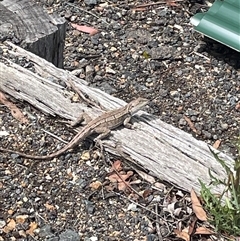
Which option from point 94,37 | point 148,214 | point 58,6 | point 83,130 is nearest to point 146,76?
point 94,37

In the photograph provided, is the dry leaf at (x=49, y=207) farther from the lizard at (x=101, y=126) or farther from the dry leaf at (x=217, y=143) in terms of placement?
the dry leaf at (x=217, y=143)

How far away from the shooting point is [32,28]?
4590 millimetres

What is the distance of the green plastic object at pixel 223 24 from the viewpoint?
5.43m

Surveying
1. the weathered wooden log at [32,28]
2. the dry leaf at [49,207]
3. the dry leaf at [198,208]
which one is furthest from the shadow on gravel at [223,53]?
the dry leaf at [49,207]

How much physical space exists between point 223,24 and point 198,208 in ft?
7.87

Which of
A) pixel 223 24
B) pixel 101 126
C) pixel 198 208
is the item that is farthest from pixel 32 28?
pixel 198 208

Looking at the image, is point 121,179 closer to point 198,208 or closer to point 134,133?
point 134,133

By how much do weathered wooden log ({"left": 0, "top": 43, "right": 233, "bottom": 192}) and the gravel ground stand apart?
0.09 meters

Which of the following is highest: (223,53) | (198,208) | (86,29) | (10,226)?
(198,208)

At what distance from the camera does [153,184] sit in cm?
375

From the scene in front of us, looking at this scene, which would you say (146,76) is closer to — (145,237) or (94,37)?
(94,37)

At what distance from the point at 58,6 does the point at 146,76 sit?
1.31 metres

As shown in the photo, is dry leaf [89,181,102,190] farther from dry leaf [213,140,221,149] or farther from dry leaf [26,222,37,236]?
dry leaf [213,140,221,149]

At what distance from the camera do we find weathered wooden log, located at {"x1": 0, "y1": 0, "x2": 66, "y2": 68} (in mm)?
4543
